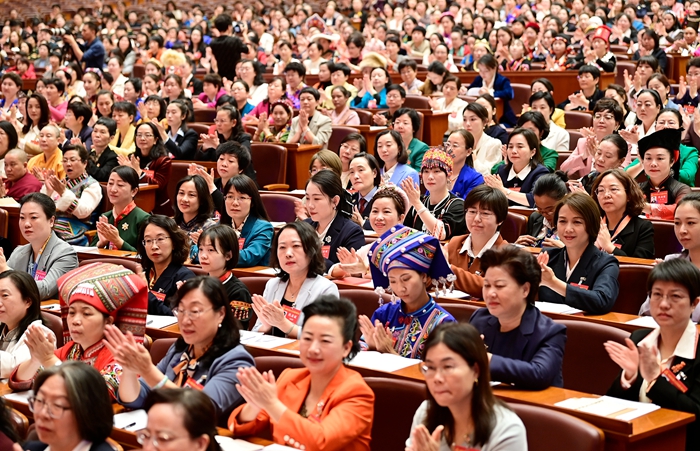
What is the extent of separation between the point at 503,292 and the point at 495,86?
5.83 m

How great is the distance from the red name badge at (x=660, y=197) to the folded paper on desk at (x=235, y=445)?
9.85ft

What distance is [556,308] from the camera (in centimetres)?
342

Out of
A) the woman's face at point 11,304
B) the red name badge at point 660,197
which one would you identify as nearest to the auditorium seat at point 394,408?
the woman's face at point 11,304

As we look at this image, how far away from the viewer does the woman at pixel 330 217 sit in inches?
174

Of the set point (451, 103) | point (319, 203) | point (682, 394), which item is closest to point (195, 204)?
point (319, 203)

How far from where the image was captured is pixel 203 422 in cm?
215

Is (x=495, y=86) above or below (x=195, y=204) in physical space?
above

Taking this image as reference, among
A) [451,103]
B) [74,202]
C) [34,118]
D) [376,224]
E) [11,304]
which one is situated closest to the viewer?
[11,304]

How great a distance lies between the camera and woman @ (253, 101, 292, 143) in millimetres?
7309

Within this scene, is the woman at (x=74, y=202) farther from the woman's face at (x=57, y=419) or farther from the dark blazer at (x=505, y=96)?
the dark blazer at (x=505, y=96)

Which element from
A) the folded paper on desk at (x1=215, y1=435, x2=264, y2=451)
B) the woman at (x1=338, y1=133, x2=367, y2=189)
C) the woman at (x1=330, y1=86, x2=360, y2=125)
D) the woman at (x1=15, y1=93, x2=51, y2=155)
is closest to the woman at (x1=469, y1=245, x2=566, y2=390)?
the folded paper on desk at (x1=215, y1=435, x2=264, y2=451)

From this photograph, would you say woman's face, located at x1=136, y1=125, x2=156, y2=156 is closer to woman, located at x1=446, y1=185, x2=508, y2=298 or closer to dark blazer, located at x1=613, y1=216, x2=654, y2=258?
woman, located at x1=446, y1=185, x2=508, y2=298

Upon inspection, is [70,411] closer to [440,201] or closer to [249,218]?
[249,218]

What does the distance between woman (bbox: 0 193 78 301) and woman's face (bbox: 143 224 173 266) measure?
0.59 metres
